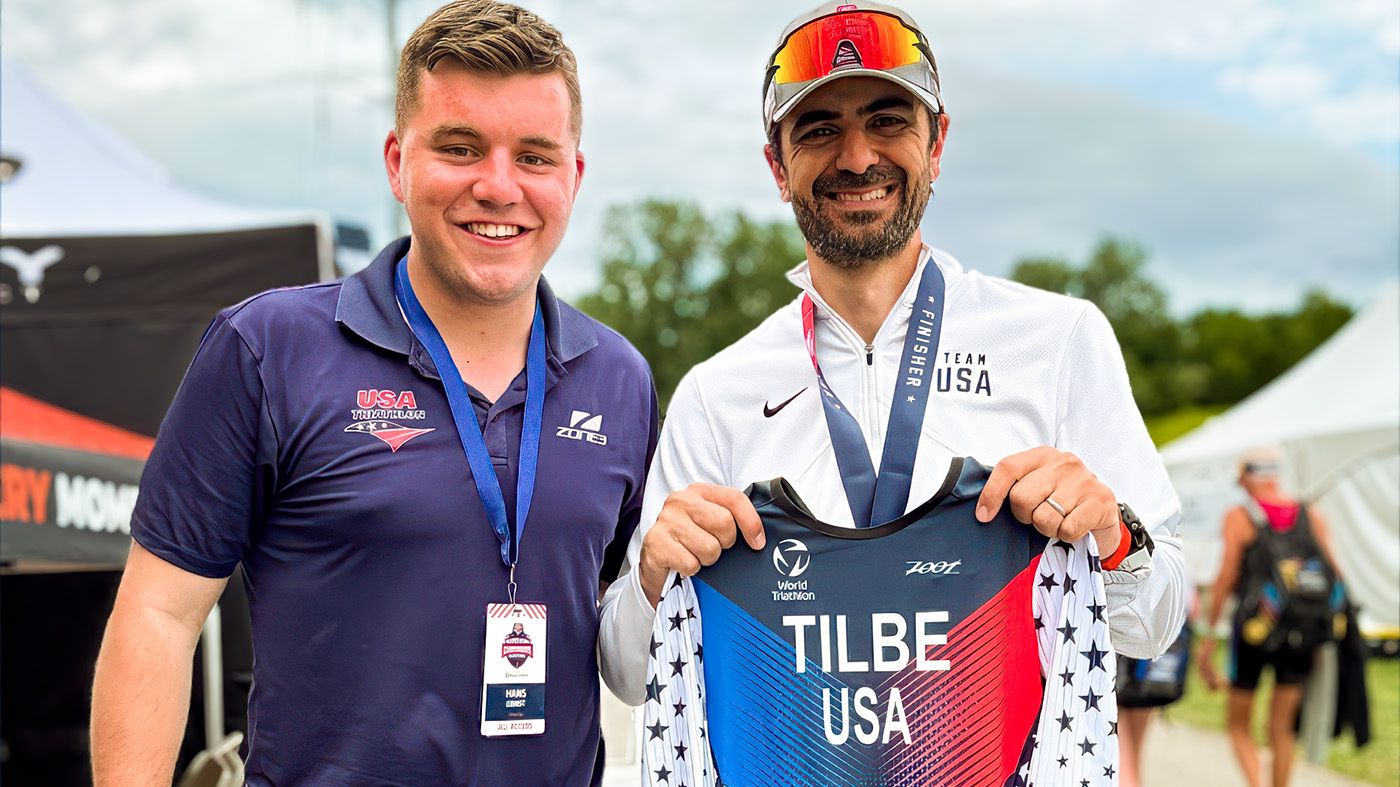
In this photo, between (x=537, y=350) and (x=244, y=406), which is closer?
(x=244, y=406)

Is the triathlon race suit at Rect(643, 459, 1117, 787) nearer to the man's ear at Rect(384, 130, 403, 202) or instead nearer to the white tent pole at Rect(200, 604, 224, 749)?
the man's ear at Rect(384, 130, 403, 202)

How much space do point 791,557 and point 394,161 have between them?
3.95ft

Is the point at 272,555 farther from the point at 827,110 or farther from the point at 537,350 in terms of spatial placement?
the point at 827,110

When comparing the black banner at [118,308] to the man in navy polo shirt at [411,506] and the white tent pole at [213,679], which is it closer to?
the white tent pole at [213,679]

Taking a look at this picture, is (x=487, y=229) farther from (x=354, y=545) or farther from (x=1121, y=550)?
(x=1121, y=550)

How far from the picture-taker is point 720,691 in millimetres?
2143

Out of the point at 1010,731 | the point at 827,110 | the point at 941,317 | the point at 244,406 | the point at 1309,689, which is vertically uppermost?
the point at 827,110

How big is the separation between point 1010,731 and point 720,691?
21.8 inches

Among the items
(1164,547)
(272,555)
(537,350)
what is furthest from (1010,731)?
(272,555)

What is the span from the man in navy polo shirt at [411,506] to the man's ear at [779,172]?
18.7 inches

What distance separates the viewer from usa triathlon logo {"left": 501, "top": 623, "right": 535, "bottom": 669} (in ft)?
6.91

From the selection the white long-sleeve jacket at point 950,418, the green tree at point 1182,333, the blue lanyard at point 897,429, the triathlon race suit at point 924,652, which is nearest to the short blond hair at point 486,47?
the white long-sleeve jacket at point 950,418

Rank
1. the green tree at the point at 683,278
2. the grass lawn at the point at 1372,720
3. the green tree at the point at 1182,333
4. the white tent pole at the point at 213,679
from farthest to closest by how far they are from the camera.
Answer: the green tree at the point at 1182,333 → the green tree at the point at 683,278 → the grass lawn at the point at 1372,720 → the white tent pole at the point at 213,679

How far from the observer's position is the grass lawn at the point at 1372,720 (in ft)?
28.9
